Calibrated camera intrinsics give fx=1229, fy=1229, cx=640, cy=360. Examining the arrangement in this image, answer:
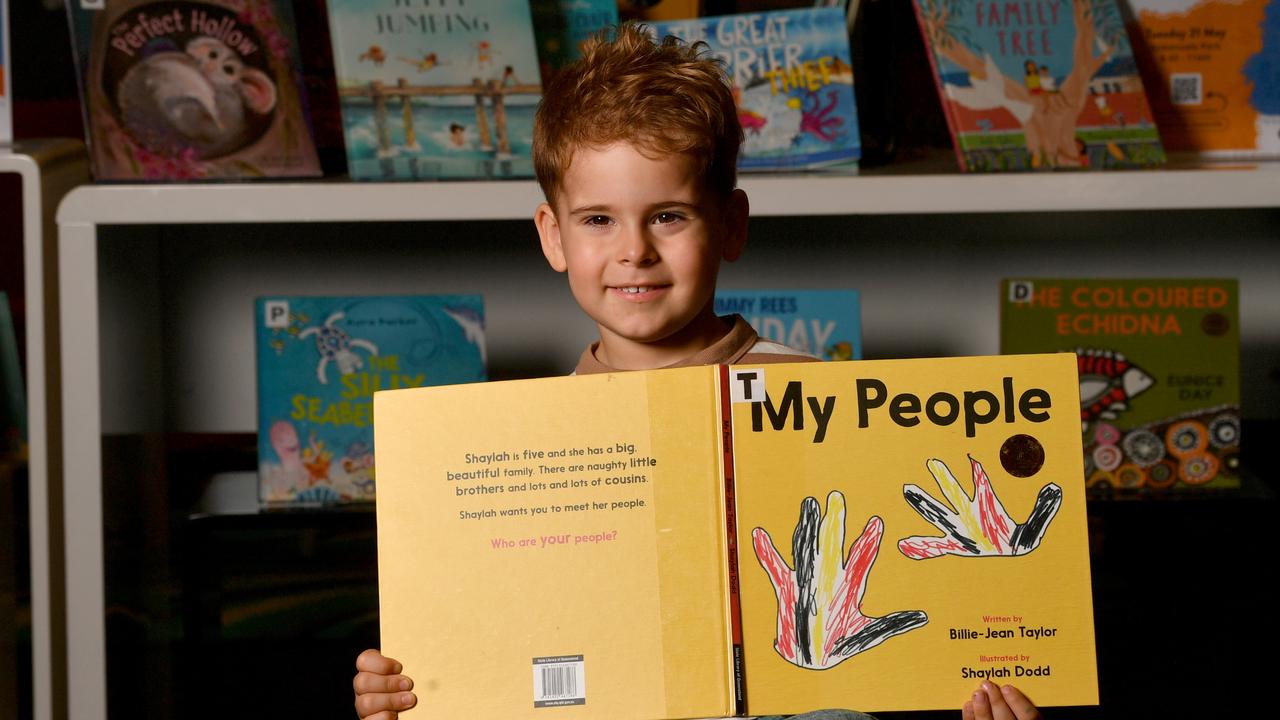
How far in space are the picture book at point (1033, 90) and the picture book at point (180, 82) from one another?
0.76 metres

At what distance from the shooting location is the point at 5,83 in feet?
4.60

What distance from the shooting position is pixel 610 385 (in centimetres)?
84

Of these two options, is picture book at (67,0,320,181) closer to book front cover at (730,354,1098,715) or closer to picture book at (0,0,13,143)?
picture book at (0,0,13,143)

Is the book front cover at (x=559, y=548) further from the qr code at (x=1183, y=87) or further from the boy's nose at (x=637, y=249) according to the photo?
the qr code at (x=1183, y=87)

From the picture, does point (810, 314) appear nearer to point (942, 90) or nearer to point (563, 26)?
point (942, 90)

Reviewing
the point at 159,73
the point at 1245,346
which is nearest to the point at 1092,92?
the point at 1245,346

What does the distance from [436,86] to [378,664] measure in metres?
0.75

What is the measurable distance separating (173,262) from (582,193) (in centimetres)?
97

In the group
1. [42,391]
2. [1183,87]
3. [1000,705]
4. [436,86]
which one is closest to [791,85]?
[436,86]

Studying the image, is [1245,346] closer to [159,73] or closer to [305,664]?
[305,664]

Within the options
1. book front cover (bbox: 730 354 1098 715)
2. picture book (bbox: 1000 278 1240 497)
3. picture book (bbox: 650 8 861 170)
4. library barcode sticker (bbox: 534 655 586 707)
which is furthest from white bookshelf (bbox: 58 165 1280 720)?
library barcode sticker (bbox: 534 655 586 707)

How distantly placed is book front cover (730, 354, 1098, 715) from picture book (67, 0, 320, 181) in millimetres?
823

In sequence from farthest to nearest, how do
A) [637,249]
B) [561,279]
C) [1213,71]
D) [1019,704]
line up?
[561,279] → [1213,71] → [637,249] → [1019,704]

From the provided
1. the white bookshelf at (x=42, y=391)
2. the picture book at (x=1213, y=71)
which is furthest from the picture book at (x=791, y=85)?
the white bookshelf at (x=42, y=391)
